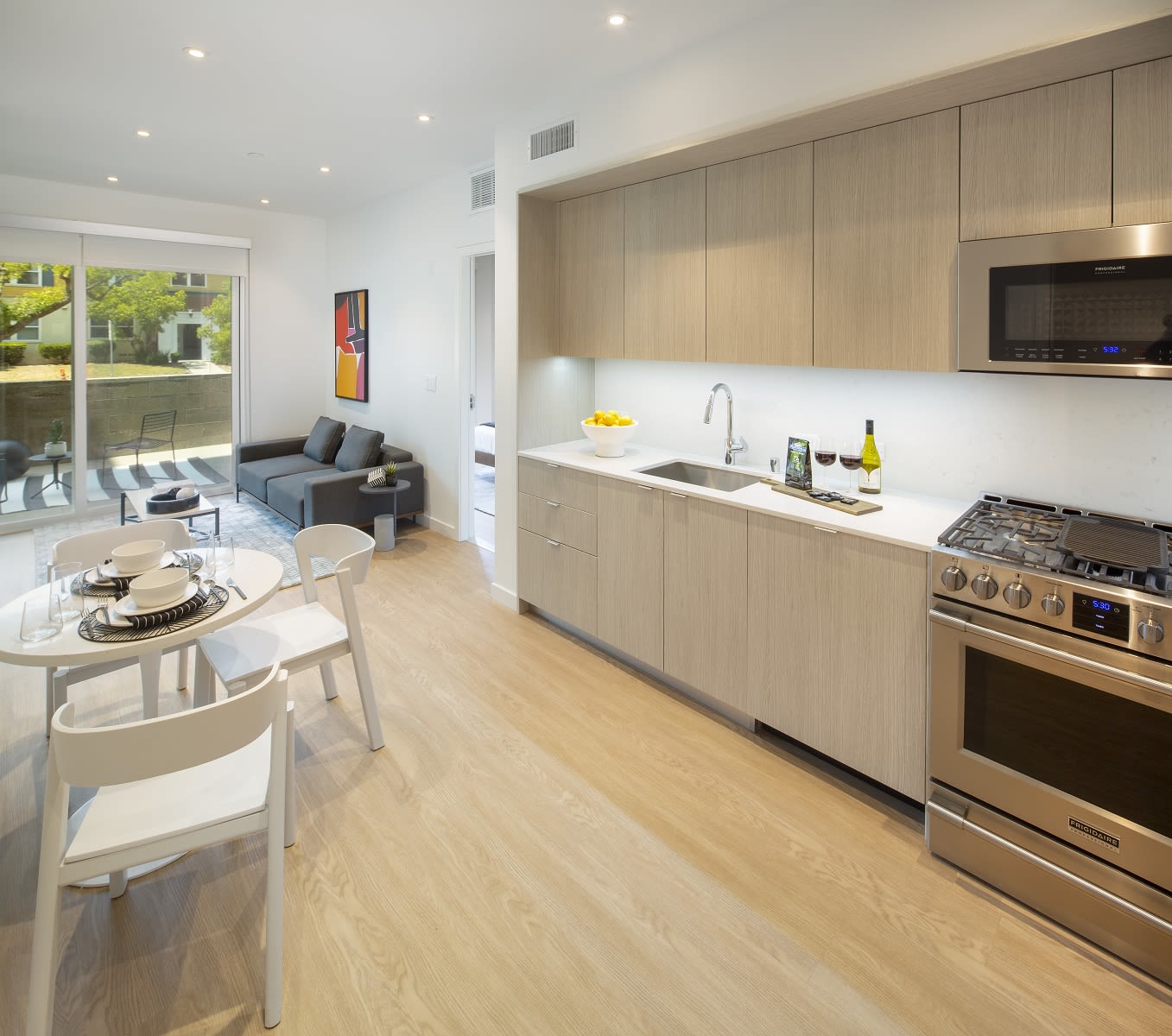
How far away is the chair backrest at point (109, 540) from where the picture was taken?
2754 millimetres

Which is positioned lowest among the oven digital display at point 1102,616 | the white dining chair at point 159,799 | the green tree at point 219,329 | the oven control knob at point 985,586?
the white dining chair at point 159,799

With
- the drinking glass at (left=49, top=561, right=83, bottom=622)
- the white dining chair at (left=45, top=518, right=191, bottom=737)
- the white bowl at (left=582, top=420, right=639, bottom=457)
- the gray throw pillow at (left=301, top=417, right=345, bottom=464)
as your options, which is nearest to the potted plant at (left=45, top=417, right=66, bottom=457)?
the gray throw pillow at (left=301, top=417, right=345, bottom=464)

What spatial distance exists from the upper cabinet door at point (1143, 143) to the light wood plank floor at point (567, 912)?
1958 millimetres

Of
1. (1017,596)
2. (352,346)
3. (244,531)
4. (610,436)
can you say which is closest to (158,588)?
(610,436)

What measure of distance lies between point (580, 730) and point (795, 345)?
179 cm

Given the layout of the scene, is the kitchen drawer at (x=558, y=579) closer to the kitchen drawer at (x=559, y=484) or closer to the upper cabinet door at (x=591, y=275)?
the kitchen drawer at (x=559, y=484)

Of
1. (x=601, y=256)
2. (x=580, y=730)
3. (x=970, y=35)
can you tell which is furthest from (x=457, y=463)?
(x=970, y=35)

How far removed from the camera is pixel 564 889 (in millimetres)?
2045

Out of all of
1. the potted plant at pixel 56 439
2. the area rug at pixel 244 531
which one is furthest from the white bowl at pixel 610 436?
the potted plant at pixel 56 439

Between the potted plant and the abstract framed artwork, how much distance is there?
2.33m

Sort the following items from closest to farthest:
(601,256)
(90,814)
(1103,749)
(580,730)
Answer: (90,814) < (1103,749) < (580,730) < (601,256)

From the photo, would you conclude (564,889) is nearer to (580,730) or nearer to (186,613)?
(580,730)

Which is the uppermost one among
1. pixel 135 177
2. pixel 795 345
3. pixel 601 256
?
pixel 135 177

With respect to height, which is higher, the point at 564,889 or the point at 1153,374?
the point at 1153,374
